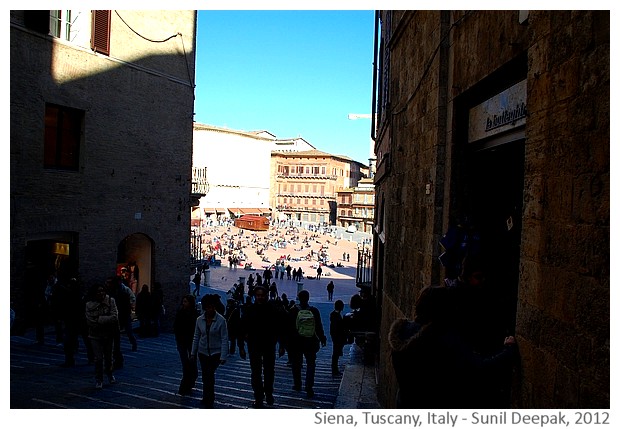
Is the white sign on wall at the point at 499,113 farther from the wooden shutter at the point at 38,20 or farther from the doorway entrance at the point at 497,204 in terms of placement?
the wooden shutter at the point at 38,20

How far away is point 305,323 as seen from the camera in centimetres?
772

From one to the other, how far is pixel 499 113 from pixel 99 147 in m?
11.6

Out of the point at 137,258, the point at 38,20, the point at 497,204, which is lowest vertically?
the point at 137,258

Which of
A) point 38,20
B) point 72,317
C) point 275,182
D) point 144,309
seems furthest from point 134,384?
point 275,182

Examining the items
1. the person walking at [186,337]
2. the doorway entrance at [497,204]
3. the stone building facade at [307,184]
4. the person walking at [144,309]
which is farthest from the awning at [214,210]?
the doorway entrance at [497,204]

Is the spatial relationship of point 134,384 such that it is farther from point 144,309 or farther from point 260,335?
point 144,309

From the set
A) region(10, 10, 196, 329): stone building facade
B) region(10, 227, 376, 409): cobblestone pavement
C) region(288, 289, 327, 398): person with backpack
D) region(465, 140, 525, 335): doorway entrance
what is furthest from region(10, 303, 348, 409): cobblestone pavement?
region(465, 140, 525, 335): doorway entrance

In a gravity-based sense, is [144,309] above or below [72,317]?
below

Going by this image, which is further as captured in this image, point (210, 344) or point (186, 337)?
point (186, 337)

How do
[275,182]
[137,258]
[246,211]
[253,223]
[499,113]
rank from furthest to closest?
[275,182] → [246,211] → [253,223] → [137,258] → [499,113]

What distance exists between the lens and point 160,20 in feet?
52.7

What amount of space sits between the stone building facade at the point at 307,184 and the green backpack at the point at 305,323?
85441mm
